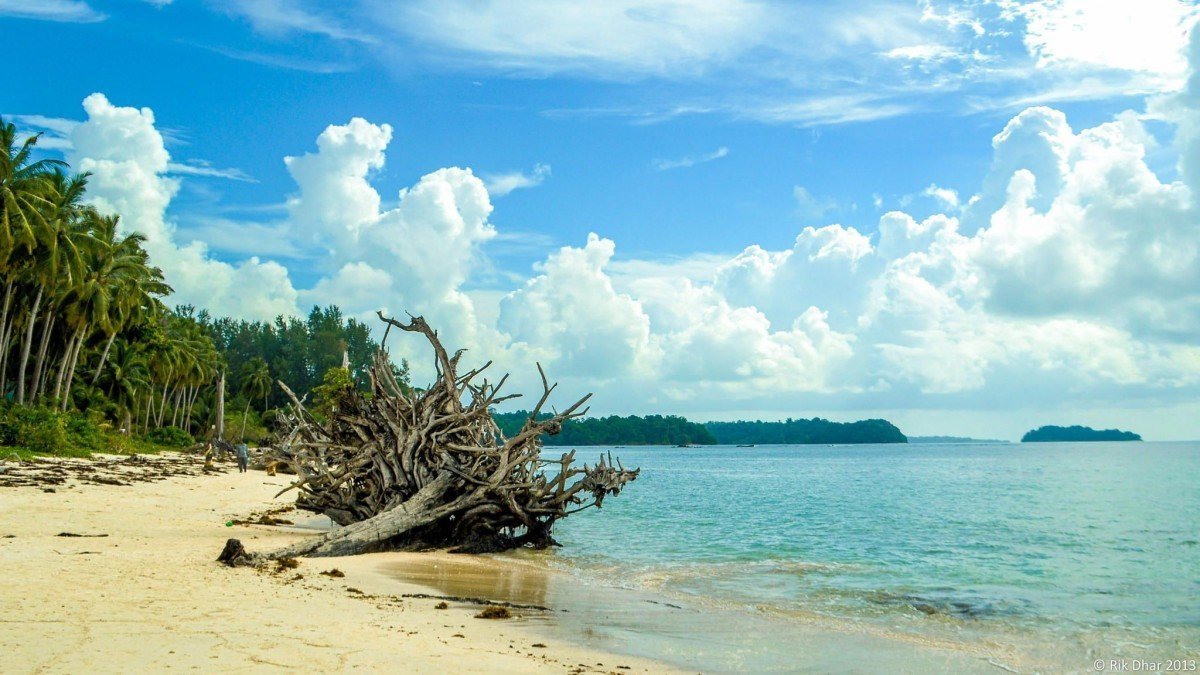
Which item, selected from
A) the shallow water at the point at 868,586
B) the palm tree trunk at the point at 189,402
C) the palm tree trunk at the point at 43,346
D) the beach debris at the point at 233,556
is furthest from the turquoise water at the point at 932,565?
the palm tree trunk at the point at 189,402

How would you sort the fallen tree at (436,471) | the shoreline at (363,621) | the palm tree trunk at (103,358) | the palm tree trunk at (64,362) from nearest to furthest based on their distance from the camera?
1. the shoreline at (363,621)
2. the fallen tree at (436,471)
3. the palm tree trunk at (64,362)
4. the palm tree trunk at (103,358)

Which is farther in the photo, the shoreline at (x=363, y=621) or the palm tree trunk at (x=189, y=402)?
the palm tree trunk at (x=189, y=402)

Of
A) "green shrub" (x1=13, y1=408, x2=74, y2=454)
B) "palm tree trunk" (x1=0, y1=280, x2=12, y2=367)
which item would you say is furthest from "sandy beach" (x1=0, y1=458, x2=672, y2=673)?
"palm tree trunk" (x1=0, y1=280, x2=12, y2=367)

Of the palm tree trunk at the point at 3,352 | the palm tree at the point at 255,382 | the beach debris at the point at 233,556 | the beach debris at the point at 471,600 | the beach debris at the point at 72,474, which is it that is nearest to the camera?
the beach debris at the point at 471,600

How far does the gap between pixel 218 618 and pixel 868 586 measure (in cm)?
1091

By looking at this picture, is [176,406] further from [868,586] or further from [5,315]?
[868,586]

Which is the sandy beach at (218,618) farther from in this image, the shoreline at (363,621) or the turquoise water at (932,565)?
the turquoise water at (932,565)

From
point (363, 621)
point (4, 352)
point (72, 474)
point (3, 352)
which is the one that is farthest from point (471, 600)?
point (4, 352)

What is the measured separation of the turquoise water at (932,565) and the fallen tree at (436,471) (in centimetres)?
138

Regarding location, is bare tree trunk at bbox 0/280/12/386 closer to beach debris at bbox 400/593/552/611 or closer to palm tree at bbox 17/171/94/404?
palm tree at bbox 17/171/94/404

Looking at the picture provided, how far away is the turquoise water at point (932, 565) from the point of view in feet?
38.1

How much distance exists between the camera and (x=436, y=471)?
1596cm

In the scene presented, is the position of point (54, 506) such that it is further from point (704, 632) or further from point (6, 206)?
point (6, 206)

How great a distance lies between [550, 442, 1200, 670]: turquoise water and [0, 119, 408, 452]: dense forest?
9.87 m
